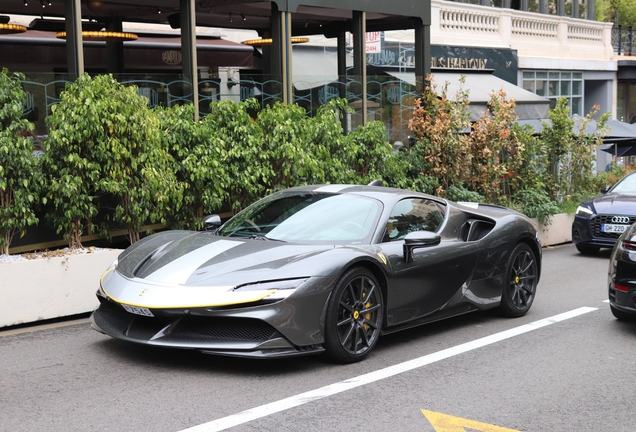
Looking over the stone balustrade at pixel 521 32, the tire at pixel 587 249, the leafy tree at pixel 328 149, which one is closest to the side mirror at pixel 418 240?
the leafy tree at pixel 328 149

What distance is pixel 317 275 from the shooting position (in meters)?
6.29

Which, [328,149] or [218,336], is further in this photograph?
[328,149]

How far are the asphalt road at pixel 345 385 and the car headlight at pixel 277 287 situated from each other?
2.02 ft

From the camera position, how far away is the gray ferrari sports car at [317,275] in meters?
6.06

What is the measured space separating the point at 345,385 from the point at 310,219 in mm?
1818

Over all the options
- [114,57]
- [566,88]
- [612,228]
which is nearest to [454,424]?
[612,228]

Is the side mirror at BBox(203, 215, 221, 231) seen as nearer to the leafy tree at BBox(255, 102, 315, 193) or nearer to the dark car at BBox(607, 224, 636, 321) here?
the leafy tree at BBox(255, 102, 315, 193)

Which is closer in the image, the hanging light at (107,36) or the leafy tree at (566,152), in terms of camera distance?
the hanging light at (107,36)

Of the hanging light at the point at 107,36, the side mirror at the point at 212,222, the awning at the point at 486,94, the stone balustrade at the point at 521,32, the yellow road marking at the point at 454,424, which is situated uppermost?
the stone balustrade at the point at 521,32

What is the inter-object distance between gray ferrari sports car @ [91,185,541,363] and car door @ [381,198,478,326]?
1 cm

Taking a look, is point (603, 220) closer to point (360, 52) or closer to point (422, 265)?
point (360, 52)

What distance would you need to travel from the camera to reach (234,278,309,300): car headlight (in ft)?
19.9

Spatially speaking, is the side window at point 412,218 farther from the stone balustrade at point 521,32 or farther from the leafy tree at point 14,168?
the stone balustrade at point 521,32

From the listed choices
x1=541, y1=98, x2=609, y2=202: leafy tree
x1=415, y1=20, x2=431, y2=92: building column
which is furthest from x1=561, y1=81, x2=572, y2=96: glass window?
x1=415, y1=20, x2=431, y2=92: building column
